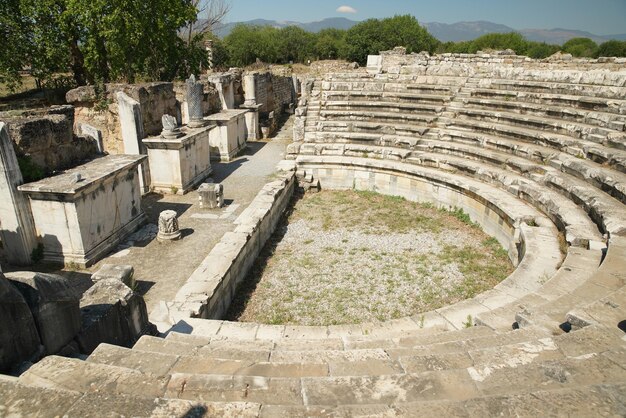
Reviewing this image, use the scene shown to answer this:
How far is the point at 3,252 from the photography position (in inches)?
281

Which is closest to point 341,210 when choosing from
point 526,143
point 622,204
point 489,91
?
point 526,143

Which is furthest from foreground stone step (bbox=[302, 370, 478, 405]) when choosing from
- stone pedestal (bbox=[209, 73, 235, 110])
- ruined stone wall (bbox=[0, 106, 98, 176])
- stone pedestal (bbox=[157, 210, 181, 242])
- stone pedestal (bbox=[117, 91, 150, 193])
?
stone pedestal (bbox=[209, 73, 235, 110])

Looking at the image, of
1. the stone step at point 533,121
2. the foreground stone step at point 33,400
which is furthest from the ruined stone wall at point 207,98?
the foreground stone step at point 33,400

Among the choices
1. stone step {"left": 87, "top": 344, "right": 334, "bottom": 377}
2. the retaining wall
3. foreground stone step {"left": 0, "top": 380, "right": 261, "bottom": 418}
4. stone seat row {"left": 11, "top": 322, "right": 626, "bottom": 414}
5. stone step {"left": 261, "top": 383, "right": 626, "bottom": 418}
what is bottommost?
the retaining wall

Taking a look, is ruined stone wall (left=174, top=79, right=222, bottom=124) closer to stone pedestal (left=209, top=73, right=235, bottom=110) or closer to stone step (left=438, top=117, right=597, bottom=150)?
stone pedestal (left=209, top=73, right=235, bottom=110)

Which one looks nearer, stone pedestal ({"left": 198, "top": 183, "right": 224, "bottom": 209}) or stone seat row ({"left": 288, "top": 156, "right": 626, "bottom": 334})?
stone seat row ({"left": 288, "top": 156, "right": 626, "bottom": 334})

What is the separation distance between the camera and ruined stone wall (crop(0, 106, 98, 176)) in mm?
7066

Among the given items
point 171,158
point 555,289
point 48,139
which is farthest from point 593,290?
point 171,158

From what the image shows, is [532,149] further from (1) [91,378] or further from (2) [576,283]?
(1) [91,378]

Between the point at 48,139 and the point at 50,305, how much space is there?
5259 mm

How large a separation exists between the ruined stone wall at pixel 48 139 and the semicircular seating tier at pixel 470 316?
14.2ft

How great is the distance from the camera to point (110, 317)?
421 cm

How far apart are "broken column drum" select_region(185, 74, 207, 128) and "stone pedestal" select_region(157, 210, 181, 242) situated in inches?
208

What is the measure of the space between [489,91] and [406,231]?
6.95 m
